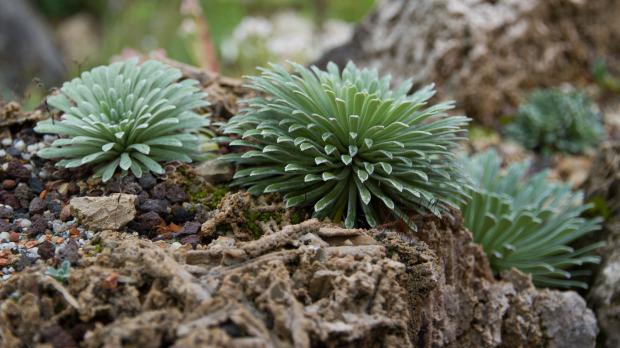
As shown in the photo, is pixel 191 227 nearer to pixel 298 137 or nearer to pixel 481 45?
pixel 298 137

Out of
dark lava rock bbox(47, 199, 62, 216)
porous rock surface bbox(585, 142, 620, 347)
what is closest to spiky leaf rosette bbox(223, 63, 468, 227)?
dark lava rock bbox(47, 199, 62, 216)

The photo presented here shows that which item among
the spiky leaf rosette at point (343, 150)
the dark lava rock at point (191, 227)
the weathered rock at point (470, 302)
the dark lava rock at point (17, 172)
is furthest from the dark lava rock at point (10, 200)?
the weathered rock at point (470, 302)

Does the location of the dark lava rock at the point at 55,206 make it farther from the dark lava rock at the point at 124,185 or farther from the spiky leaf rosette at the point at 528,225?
the spiky leaf rosette at the point at 528,225

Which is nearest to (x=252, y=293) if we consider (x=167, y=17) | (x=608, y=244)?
(x=608, y=244)

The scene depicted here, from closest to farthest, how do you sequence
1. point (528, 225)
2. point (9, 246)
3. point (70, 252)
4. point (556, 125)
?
point (70, 252)
point (9, 246)
point (528, 225)
point (556, 125)

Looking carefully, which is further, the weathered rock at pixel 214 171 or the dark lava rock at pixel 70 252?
the weathered rock at pixel 214 171

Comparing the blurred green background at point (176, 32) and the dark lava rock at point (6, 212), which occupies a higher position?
the blurred green background at point (176, 32)

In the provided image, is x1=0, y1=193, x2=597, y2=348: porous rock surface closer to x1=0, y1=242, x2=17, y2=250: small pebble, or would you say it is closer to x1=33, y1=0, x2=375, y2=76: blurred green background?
x1=0, y1=242, x2=17, y2=250: small pebble

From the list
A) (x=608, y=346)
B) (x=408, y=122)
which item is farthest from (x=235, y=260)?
(x=608, y=346)
